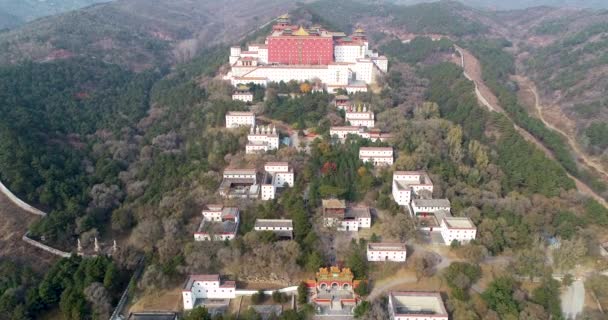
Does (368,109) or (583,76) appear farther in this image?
(583,76)

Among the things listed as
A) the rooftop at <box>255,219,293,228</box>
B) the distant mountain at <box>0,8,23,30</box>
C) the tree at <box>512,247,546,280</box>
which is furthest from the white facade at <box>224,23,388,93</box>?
the distant mountain at <box>0,8,23,30</box>

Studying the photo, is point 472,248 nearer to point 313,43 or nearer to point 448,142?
point 448,142

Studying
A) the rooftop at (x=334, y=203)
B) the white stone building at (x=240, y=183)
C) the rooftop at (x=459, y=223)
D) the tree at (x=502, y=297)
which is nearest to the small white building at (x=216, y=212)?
the white stone building at (x=240, y=183)

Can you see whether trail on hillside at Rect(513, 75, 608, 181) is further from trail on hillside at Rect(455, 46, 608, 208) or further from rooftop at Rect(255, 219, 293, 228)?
rooftop at Rect(255, 219, 293, 228)

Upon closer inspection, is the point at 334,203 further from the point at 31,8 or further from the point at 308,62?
the point at 31,8

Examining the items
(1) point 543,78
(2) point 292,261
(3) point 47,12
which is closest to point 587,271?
(2) point 292,261

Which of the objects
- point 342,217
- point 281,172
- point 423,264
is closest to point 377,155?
point 281,172
